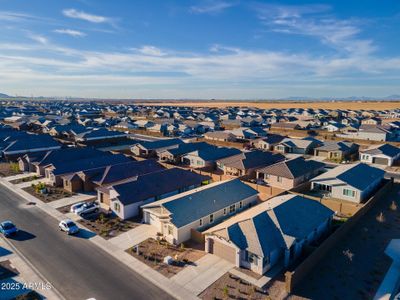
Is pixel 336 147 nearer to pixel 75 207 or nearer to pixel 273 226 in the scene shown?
pixel 273 226

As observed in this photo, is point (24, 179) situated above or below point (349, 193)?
below

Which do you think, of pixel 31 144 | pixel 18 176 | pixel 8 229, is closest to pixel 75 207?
pixel 8 229

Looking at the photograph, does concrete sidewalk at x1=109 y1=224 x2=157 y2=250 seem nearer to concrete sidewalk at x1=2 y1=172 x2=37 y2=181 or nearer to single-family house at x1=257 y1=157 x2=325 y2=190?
single-family house at x1=257 y1=157 x2=325 y2=190

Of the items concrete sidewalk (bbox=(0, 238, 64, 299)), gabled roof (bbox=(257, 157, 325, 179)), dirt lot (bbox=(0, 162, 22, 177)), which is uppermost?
gabled roof (bbox=(257, 157, 325, 179))

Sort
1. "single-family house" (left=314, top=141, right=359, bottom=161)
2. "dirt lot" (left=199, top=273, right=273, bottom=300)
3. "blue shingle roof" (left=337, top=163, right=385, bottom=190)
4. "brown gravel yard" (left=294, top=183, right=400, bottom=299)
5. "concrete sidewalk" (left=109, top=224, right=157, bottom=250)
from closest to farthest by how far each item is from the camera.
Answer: "dirt lot" (left=199, top=273, right=273, bottom=300), "brown gravel yard" (left=294, top=183, right=400, bottom=299), "concrete sidewalk" (left=109, top=224, right=157, bottom=250), "blue shingle roof" (left=337, top=163, right=385, bottom=190), "single-family house" (left=314, top=141, right=359, bottom=161)

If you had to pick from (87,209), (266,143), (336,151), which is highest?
(266,143)

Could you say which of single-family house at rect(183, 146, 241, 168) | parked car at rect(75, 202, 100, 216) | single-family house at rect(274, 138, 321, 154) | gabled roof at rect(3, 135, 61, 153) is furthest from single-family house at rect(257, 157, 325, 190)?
gabled roof at rect(3, 135, 61, 153)

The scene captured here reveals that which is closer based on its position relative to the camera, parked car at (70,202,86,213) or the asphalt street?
the asphalt street
